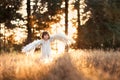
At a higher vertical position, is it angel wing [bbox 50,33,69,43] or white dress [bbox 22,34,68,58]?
angel wing [bbox 50,33,69,43]

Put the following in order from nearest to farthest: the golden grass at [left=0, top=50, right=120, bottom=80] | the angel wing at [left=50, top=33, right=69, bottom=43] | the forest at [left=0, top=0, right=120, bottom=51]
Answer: the golden grass at [left=0, top=50, right=120, bottom=80] < the angel wing at [left=50, top=33, right=69, bottom=43] < the forest at [left=0, top=0, right=120, bottom=51]

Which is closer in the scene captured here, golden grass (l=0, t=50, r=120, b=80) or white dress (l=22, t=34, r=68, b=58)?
golden grass (l=0, t=50, r=120, b=80)

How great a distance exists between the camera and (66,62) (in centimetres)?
1223

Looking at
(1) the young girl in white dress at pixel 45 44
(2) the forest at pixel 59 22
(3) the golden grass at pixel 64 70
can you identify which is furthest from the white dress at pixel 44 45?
(2) the forest at pixel 59 22

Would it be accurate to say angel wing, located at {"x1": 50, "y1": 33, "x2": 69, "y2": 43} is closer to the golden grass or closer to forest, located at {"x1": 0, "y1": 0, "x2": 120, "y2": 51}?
the golden grass

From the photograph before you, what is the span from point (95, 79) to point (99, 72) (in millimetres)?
490

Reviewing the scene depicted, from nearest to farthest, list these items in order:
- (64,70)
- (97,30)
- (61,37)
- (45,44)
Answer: (64,70)
(61,37)
(45,44)
(97,30)

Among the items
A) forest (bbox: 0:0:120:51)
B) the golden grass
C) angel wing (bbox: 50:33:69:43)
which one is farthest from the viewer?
forest (bbox: 0:0:120:51)

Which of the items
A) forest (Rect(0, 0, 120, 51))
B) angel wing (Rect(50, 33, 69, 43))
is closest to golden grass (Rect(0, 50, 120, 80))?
angel wing (Rect(50, 33, 69, 43))

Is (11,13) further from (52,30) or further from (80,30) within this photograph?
(80,30)

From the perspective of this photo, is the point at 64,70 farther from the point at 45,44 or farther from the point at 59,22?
the point at 59,22

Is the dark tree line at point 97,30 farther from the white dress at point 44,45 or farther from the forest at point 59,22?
the white dress at point 44,45

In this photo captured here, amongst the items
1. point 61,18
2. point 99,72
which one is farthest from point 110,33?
point 99,72

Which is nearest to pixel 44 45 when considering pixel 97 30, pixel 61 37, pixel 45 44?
pixel 45 44
